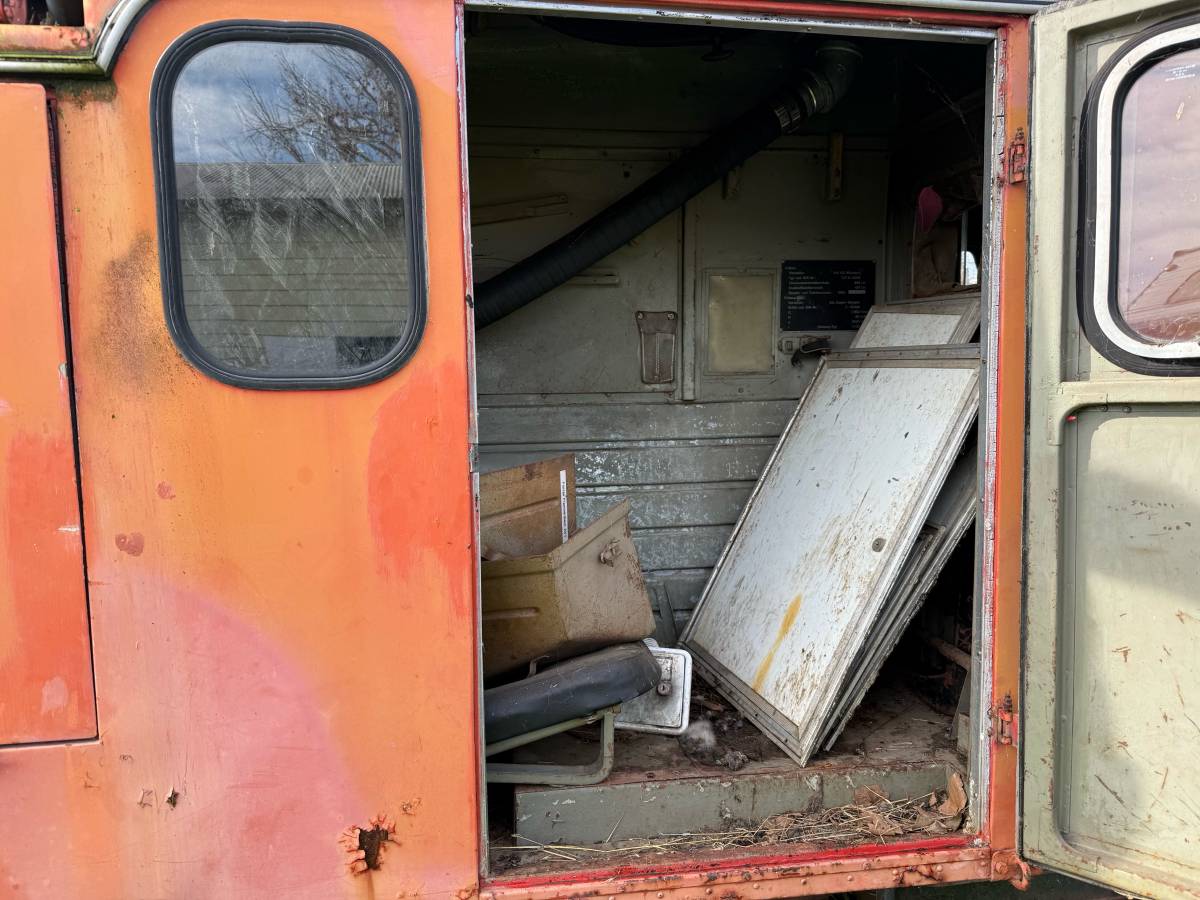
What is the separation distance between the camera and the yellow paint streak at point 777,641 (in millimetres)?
3049

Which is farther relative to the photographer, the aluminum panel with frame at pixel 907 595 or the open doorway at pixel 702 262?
the open doorway at pixel 702 262

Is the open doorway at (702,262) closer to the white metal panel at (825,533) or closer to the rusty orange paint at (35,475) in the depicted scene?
the white metal panel at (825,533)

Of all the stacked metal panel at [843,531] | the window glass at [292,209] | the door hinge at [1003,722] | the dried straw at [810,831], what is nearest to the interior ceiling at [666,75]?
the stacked metal panel at [843,531]

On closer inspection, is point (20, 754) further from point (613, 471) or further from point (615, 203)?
point (615, 203)

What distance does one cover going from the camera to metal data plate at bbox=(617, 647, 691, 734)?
2.85 meters

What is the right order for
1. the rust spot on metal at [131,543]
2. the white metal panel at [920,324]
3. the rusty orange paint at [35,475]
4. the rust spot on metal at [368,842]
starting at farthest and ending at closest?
1. the white metal panel at [920,324]
2. the rust spot on metal at [368,842]
3. the rust spot on metal at [131,543]
4. the rusty orange paint at [35,475]

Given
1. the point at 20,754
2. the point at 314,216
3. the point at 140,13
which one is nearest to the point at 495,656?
the point at 20,754

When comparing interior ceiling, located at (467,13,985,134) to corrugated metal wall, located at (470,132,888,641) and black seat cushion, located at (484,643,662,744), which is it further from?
black seat cushion, located at (484,643,662,744)

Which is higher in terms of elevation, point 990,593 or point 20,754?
point 990,593

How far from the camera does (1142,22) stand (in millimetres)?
1920

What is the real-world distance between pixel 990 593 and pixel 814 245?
2179 millimetres

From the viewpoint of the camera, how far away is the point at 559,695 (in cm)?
234

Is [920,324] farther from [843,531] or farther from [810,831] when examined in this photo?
[810,831]

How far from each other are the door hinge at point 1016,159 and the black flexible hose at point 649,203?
1436 mm
